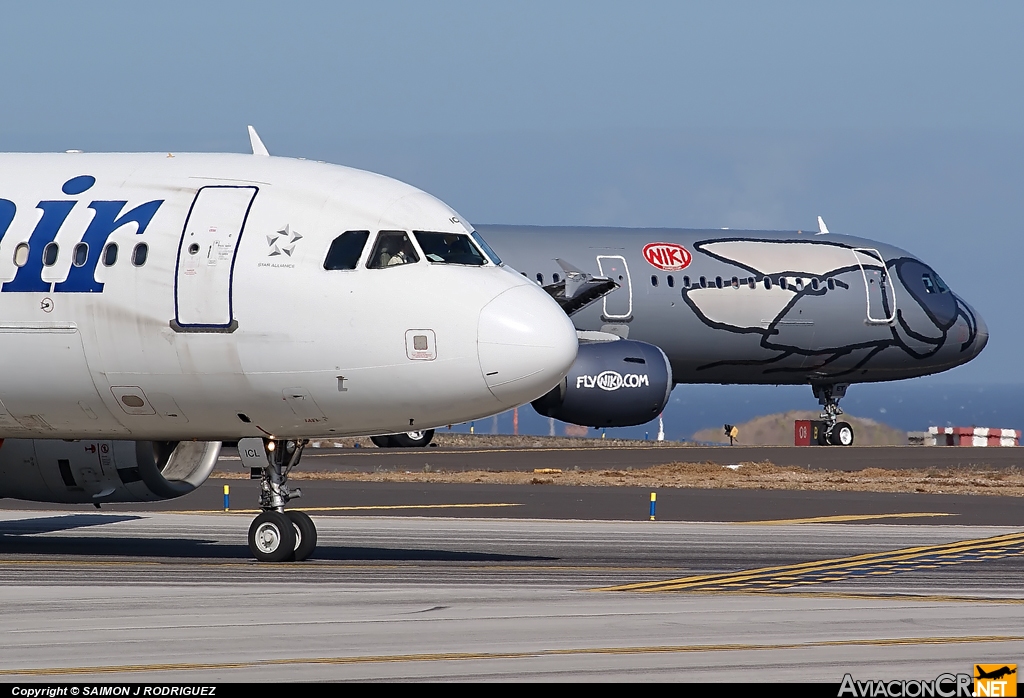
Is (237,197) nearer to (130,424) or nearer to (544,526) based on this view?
(130,424)

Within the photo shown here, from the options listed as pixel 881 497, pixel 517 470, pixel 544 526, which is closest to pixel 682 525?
pixel 544 526

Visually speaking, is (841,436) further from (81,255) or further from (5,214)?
(5,214)

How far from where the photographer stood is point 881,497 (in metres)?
35.3

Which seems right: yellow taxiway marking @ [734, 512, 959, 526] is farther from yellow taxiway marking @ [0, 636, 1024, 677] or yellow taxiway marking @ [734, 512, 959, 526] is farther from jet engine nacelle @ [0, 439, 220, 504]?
yellow taxiway marking @ [0, 636, 1024, 677]

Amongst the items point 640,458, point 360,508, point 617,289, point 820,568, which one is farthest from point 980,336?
point 820,568

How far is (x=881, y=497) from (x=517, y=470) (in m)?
11.1

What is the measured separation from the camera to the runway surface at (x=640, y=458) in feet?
145

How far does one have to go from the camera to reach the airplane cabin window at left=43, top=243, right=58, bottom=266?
793 inches

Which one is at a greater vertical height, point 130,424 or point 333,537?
point 130,424

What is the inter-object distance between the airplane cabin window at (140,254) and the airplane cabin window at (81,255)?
2.13 ft

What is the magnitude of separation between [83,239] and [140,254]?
0.85 m

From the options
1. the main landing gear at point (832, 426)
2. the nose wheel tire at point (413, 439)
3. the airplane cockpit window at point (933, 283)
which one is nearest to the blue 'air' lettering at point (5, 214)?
the nose wheel tire at point (413, 439)

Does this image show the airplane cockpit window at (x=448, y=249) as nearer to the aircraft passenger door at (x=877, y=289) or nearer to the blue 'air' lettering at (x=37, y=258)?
the blue 'air' lettering at (x=37, y=258)

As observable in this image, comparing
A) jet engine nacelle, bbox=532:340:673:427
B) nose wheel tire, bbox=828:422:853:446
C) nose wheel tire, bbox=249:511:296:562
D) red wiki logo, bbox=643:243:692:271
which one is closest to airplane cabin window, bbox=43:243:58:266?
nose wheel tire, bbox=249:511:296:562
